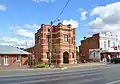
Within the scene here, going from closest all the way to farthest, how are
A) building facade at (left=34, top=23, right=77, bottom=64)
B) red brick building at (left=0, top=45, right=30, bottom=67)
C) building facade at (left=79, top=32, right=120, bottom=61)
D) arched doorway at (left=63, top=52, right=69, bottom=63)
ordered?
red brick building at (left=0, top=45, right=30, bottom=67)
building facade at (left=34, top=23, right=77, bottom=64)
arched doorway at (left=63, top=52, right=69, bottom=63)
building facade at (left=79, top=32, right=120, bottom=61)

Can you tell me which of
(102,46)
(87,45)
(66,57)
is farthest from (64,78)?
(87,45)

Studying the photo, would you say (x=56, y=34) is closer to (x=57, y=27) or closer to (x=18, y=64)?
(x=57, y=27)

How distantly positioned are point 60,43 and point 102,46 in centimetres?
2004

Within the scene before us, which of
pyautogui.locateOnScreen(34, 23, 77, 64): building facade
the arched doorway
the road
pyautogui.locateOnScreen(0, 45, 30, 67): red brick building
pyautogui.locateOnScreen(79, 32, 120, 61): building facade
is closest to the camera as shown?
the road

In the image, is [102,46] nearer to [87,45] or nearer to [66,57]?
[87,45]

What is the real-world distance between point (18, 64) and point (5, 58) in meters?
3.19

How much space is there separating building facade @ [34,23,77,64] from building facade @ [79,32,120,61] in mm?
13558

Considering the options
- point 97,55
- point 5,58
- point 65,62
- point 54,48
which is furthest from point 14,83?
point 97,55

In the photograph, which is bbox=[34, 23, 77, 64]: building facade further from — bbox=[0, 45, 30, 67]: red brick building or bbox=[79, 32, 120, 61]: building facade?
bbox=[79, 32, 120, 61]: building facade

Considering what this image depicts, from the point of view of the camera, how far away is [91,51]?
79.3 m

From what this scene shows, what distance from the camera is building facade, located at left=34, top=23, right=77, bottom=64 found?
203 feet

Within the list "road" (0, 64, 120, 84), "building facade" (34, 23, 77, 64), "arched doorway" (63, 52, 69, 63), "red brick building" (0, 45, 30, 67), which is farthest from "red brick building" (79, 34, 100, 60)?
"road" (0, 64, 120, 84)

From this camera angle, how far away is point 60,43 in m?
61.7

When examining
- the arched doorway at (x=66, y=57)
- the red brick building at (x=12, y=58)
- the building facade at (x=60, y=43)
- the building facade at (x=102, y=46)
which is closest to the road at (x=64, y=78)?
the red brick building at (x=12, y=58)
